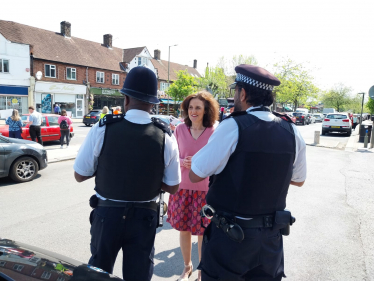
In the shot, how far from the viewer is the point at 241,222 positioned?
6.13 feet

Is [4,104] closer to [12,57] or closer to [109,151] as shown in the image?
[12,57]

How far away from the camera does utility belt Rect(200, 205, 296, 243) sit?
1811 mm

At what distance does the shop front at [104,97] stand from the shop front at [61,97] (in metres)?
1.80

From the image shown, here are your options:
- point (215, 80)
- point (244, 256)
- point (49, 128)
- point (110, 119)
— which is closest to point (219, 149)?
point (244, 256)

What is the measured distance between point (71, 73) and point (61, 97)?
9.49 ft

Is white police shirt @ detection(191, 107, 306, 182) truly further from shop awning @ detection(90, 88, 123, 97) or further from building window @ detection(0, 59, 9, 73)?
shop awning @ detection(90, 88, 123, 97)

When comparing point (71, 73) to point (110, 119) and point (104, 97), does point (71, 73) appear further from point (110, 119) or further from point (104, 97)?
point (110, 119)

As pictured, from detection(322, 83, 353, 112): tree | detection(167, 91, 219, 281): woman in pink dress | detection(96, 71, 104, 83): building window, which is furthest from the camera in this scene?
detection(322, 83, 353, 112): tree

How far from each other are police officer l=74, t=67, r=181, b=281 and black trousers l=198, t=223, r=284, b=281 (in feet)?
1.55

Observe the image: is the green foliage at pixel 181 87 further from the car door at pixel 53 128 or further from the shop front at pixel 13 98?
the car door at pixel 53 128

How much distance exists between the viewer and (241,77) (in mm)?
2066

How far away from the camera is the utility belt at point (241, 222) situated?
1.81m

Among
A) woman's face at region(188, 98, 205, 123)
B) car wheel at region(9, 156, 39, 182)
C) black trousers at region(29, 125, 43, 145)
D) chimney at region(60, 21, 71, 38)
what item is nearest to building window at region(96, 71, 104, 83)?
chimney at region(60, 21, 71, 38)

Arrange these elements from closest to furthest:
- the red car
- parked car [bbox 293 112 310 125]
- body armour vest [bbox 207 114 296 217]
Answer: body armour vest [bbox 207 114 296 217]
the red car
parked car [bbox 293 112 310 125]
